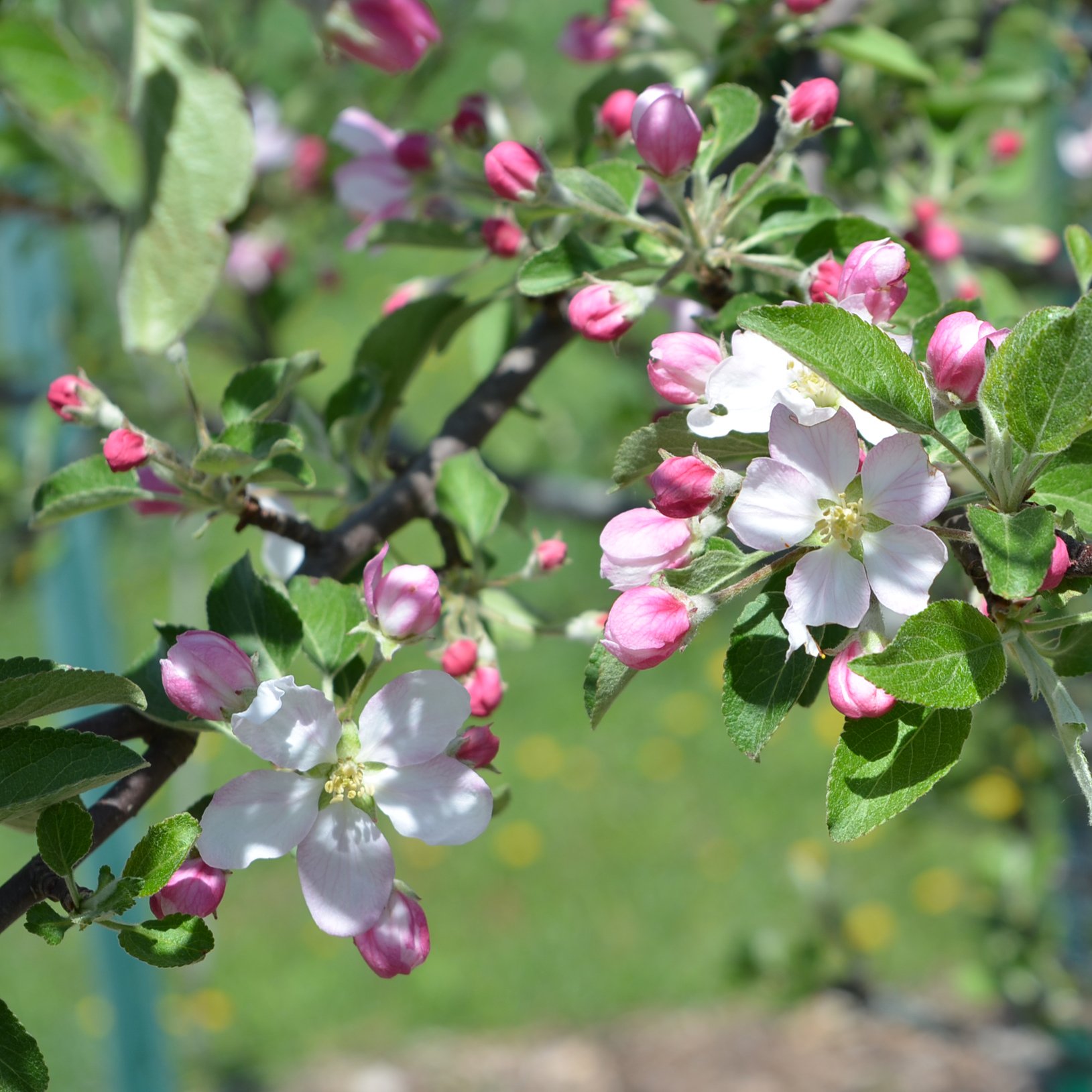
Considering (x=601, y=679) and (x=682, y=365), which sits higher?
(x=682, y=365)

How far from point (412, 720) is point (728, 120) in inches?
20.0

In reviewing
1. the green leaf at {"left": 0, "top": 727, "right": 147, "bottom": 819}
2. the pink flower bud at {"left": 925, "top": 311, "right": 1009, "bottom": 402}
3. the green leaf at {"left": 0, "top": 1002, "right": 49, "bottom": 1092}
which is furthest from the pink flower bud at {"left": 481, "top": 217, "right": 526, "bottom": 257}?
the green leaf at {"left": 0, "top": 1002, "right": 49, "bottom": 1092}

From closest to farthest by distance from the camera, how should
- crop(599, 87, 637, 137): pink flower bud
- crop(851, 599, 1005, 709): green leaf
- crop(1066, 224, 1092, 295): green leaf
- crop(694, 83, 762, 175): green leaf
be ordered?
1. crop(851, 599, 1005, 709): green leaf
2. crop(1066, 224, 1092, 295): green leaf
3. crop(694, 83, 762, 175): green leaf
4. crop(599, 87, 637, 137): pink flower bud

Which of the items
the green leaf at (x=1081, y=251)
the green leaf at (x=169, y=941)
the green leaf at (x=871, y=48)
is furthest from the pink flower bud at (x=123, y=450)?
the green leaf at (x=871, y=48)

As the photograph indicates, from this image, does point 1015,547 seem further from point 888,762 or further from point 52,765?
point 52,765

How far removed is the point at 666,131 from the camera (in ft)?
2.52

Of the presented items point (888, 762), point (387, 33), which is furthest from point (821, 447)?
point (387, 33)

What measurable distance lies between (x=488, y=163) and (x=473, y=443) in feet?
0.82

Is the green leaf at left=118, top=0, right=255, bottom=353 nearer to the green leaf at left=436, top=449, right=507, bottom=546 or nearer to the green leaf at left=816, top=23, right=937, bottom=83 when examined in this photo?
the green leaf at left=436, top=449, right=507, bottom=546

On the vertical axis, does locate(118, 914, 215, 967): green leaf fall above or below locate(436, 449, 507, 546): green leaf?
below

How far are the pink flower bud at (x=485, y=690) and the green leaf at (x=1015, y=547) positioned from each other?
1.22 feet

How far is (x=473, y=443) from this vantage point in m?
1.00

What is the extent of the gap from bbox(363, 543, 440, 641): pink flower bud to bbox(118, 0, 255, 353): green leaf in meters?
0.49

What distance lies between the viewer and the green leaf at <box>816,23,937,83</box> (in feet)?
3.57
